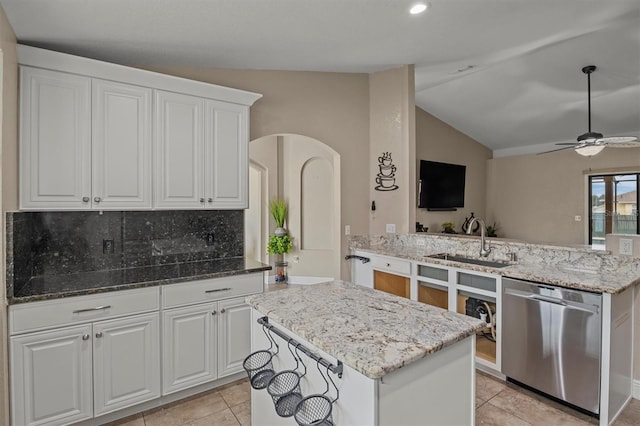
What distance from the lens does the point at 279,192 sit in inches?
242

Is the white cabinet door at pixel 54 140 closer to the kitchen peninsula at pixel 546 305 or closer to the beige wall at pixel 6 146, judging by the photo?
the beige wall at pixel 6 146

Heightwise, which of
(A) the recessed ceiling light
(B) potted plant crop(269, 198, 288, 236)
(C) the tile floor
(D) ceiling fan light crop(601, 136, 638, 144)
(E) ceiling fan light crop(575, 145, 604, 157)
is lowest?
(C) the tile floor

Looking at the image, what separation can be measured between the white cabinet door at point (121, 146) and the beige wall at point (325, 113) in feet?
2.58

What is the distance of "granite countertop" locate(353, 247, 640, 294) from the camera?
2.12 m

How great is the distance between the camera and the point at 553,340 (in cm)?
231

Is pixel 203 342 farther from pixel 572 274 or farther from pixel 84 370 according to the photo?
pixel 572 274

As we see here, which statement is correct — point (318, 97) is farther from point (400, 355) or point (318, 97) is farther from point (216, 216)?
point (400, 355)

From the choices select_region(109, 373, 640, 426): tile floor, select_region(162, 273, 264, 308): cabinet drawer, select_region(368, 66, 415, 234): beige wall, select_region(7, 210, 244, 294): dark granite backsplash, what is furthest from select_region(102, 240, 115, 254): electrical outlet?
select_region(368, 66, 415, 234): beige wall

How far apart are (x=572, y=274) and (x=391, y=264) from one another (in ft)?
4.85

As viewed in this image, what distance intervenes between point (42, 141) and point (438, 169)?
5581 millimetres

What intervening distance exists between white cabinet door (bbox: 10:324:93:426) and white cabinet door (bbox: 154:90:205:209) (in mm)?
1021

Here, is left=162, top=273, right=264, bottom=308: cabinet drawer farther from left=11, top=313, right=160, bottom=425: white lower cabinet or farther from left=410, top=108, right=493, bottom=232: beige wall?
left=410, top=108, right=493, bottom=232: beige wall

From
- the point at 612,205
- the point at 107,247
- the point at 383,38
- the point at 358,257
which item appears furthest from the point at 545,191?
the point at 107,247

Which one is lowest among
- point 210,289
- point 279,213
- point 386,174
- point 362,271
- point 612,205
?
point 362,271
